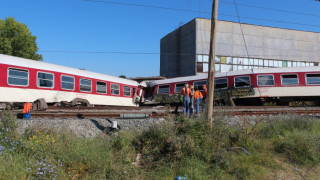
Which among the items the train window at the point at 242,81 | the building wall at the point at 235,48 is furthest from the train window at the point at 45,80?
the building wall at the point at 235,48

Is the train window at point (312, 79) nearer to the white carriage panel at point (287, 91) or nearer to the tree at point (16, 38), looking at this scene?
the white carriage panel at point (287, 91)

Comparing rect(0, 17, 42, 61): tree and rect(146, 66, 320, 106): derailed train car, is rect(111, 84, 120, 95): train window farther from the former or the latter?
rect(0, 17, 42, 61): tree

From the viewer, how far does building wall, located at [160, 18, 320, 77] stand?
30031 mm

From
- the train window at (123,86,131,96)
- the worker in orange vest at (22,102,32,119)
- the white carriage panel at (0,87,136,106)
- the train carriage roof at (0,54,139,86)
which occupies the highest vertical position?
the train carriage roof at (0,54,139,86)

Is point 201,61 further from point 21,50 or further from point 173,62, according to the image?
point 21,50

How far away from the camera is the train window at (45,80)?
11659 mm

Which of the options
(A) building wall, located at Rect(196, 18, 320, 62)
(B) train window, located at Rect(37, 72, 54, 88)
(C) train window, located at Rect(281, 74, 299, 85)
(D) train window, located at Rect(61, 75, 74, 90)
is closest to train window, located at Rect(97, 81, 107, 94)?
(D) train window, located at Rect(61, 75, 74, 90)

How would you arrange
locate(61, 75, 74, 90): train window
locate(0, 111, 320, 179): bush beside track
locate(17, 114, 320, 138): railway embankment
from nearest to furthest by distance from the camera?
1. locate(0, 111, 320, 179): bush beside track
2. locate(17, 114, 320, 138): railway embankment
3. locate(61, 75, 74, 90): train window

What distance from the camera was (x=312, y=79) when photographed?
13.9 metres

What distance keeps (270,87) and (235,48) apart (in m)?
18.3

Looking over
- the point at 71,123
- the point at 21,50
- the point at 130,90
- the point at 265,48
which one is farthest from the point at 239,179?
the point at 265,48

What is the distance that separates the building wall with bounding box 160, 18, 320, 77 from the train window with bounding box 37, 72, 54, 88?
65.3 ft

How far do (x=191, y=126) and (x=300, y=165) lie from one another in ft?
7.95

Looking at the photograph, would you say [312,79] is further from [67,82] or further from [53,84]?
[53,84]
